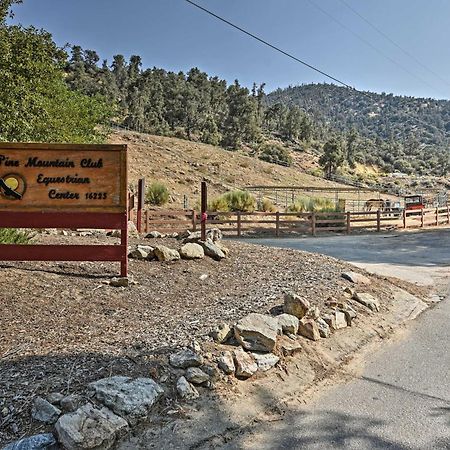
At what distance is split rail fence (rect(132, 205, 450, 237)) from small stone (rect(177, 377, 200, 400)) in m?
14.4

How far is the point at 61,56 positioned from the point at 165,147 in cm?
3708

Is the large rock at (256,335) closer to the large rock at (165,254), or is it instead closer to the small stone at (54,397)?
the small stone at (54,397)

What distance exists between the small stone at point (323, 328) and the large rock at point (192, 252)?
8.77 ft

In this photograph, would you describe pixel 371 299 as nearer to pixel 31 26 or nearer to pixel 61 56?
pixel 31 26

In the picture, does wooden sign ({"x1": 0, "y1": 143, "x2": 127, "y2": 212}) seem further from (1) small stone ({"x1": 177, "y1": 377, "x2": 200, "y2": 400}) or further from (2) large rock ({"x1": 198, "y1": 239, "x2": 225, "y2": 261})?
(1) small stone ({"x1": 177, "y1": 377, "x2": 200, "y2": 400})

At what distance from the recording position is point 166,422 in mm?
3330

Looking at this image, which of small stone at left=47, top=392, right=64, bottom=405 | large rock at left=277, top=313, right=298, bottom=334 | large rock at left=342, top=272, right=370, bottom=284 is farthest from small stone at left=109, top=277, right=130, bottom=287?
large rock at left=342, top=272, right=370, bottom=284

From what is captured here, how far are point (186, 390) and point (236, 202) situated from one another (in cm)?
2588

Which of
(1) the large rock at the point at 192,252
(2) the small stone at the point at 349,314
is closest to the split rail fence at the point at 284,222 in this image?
(1) the large rock at the point at 192,252

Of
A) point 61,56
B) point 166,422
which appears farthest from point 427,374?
point 61,56

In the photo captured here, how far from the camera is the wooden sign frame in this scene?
234 inches

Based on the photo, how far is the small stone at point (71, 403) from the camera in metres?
3.19

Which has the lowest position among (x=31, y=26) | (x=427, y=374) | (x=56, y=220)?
(x=427, y=374)

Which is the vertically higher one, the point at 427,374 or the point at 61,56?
the point at 61,56
